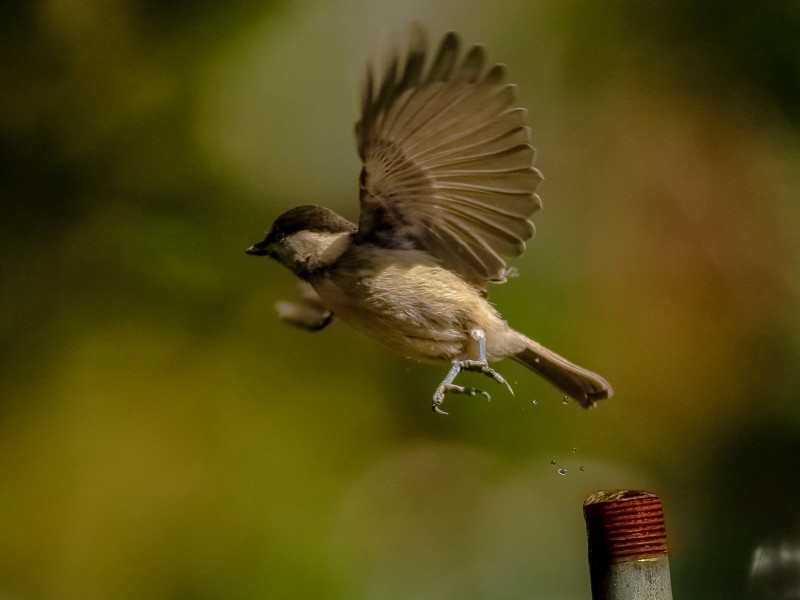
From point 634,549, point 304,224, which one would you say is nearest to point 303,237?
point 304,224

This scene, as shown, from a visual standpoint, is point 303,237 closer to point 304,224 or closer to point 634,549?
point 304,224

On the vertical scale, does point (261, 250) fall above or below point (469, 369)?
above

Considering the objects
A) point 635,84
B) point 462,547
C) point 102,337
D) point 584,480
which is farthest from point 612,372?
point 102,337

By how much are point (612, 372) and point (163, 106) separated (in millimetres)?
1520

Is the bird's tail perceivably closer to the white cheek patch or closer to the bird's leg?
the bird's leg

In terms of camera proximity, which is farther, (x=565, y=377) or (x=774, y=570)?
(x=774, y=570)

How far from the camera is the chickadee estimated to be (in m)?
1.54

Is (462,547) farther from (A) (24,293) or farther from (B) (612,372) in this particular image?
(A) (24,293)

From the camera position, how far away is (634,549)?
→ 3.93ft

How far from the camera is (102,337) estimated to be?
2713 millimetres

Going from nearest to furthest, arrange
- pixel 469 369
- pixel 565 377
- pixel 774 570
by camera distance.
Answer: pixel 469 369
pixel 565 377
pixel 774 570

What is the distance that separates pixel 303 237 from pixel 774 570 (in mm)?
1695

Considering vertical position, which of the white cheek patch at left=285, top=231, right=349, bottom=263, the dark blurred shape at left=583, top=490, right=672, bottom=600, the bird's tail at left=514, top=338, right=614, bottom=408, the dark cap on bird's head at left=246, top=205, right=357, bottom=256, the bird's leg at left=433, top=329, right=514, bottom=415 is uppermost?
the dark cap on bird's head at left=246, top=205, right=357, bottom=256

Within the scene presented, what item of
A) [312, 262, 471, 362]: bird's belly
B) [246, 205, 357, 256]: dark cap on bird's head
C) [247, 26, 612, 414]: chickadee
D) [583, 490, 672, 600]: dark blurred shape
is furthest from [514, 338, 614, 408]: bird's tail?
[583, 490, 672, 600]: dark blurred shape
